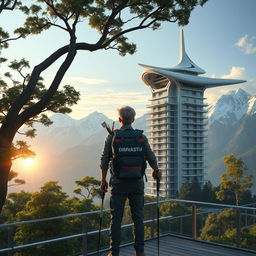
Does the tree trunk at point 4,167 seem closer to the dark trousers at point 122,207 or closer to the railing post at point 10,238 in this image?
the railing post at point 10,238

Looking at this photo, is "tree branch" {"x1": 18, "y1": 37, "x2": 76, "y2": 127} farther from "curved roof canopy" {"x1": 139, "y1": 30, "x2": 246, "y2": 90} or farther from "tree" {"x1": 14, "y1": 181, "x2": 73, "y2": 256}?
"curved roof canopy" {"x1": 139, "y1": 30, "x2": 246, "y2": 90}

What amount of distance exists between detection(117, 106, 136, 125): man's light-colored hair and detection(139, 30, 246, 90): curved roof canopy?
313 feet

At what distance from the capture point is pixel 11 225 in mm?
4922

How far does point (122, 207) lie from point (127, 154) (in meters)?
0.72

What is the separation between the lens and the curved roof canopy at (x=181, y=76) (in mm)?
98387

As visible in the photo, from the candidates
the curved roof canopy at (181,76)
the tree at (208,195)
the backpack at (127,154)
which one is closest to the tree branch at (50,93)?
the backpack at (127,154)

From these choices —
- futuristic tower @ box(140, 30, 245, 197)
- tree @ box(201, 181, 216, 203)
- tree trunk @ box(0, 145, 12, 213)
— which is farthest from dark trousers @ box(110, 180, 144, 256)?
futuristic tower @ box(140, 30, 245, 197)

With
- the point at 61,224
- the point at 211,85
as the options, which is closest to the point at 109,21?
the point at 61,224

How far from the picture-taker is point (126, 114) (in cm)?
392

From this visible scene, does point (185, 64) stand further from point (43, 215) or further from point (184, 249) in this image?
point (184, 249)

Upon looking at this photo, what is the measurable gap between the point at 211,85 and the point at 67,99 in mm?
99778

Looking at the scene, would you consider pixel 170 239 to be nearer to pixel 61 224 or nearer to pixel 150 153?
pixel 150 153

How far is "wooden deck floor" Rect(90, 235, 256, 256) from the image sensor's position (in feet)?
19.5

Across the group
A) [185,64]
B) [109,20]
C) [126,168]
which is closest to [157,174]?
[126,168]
